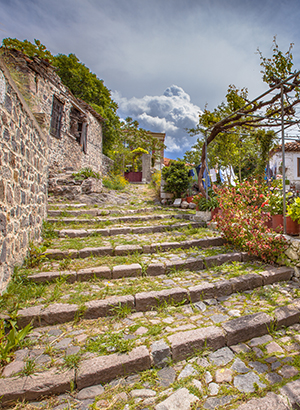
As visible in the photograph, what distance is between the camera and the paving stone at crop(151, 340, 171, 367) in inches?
74.8

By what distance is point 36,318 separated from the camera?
223 centimetres

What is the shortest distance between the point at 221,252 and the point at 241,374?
2473 millimetres

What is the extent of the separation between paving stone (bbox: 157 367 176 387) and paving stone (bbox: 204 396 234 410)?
0.30m

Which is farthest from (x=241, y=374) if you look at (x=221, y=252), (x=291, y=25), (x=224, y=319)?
(x=291, y=25)

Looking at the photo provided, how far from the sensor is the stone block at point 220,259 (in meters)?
3.72

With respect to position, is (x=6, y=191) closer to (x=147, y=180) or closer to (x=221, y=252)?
(x=221, y=252)

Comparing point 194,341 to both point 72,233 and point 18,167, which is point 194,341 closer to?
point 18,167

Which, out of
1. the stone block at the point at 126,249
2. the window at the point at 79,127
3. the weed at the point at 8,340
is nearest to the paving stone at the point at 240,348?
the weed at the point at 8,340

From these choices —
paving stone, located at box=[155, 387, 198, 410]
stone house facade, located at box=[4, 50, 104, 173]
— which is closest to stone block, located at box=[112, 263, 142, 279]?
paving stone, located at box=[155, 387, 198, 410]

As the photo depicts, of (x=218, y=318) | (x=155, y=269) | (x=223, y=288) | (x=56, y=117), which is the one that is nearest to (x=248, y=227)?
(x=223, y=288)

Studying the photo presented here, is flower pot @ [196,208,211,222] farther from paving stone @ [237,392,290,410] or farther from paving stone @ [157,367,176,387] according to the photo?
paving stone @ [237,392,290,410]

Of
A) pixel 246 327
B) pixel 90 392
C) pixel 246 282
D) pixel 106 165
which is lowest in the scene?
pixel 90 392

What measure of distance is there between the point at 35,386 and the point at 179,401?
1.05m

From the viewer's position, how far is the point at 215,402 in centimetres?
156
